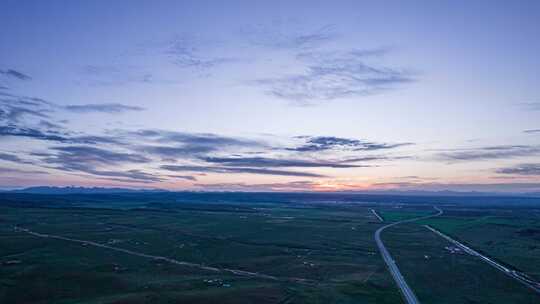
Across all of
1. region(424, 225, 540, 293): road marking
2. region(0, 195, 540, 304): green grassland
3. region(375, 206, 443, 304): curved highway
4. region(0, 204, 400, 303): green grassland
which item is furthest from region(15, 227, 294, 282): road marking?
region(424, 225, 540, 293): road marking

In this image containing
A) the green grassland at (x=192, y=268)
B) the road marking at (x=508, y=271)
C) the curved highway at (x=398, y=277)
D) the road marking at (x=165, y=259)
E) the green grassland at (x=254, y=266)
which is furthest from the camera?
the road marking at (x=165, y=259)

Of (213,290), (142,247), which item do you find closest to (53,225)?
(142,247)

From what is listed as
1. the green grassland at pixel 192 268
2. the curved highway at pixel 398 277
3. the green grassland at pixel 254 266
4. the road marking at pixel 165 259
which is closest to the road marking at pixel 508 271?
the green grassland at pixel 254 266

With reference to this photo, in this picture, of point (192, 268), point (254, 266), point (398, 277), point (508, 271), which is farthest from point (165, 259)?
point (508, 271)

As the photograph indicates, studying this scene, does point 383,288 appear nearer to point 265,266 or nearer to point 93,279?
point 265,266

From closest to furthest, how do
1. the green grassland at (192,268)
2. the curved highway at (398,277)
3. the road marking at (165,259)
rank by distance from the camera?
the green grassland at (192,268) → the curved highway at (398,277) → the road marking at (165,259)

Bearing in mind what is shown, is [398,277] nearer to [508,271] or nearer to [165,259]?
[508,271]

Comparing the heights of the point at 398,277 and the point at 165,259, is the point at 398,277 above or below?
below

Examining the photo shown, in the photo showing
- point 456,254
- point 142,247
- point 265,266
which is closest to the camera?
point 265,266

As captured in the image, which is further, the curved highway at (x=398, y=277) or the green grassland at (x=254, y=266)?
the green grassland at (x=254, y=266)

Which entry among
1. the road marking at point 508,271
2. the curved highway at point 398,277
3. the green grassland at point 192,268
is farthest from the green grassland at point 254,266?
the road marking at point 508,271

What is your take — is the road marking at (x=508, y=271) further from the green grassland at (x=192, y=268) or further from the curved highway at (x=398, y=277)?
the green grassland at (x=192, y=268)
